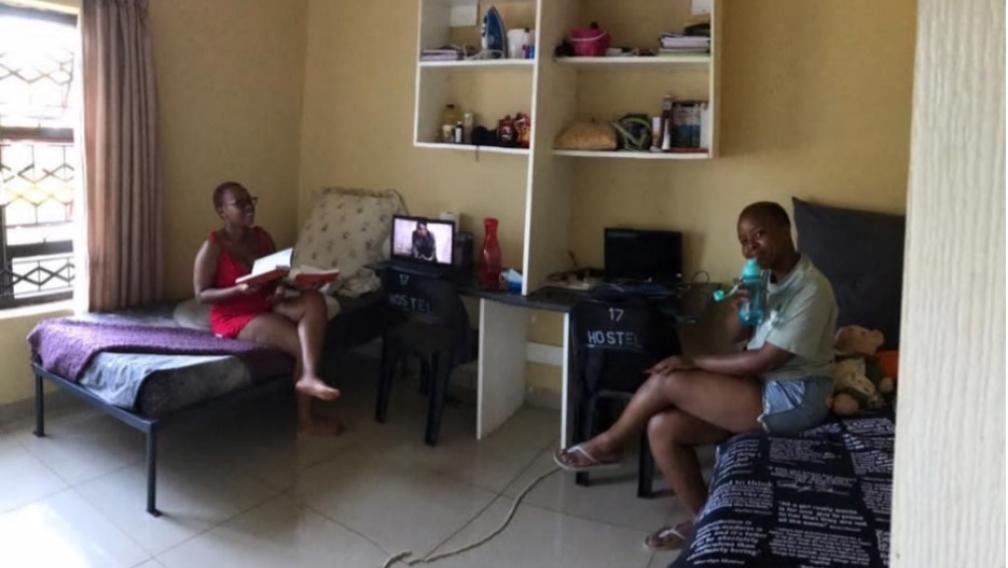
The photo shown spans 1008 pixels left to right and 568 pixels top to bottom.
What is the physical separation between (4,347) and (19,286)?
31 cm

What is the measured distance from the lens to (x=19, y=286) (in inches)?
134

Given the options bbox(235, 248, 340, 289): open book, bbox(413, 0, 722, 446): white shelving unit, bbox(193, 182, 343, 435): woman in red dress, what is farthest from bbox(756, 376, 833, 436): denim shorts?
bbox(235, 248, 340, 289): open book

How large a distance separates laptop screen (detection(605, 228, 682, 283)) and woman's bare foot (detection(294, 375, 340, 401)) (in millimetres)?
1330

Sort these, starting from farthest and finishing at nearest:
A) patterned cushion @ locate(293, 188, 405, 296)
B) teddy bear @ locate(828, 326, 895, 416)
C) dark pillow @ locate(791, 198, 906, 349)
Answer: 1. patterned cushion @ locate(293, 188, 405, 296)
2. dark pillow @ locate(791, 198, 906, 349)
3. teddy bear @ locate(828, 326, 895, 416)

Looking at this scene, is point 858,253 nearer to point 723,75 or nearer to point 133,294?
point 723,75

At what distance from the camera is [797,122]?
316 centimetres

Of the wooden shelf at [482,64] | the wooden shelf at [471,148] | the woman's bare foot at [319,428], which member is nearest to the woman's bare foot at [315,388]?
the woman's bare foot at [319,428]

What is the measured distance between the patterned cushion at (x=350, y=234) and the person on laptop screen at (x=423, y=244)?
30 centimetres

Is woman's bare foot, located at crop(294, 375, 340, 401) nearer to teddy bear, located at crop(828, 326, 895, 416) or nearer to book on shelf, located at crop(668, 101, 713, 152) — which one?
book on shelf, located at crop(668, 101, 713, 152)

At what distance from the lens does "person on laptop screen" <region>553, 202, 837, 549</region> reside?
230 cm

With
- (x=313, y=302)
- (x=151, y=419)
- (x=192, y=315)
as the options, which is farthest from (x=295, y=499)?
(x=192, y=315)

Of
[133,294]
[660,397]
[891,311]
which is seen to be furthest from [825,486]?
[133,294]

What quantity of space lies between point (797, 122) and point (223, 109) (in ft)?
9.51

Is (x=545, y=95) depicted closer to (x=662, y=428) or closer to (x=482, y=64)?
(x=482, y=64)
